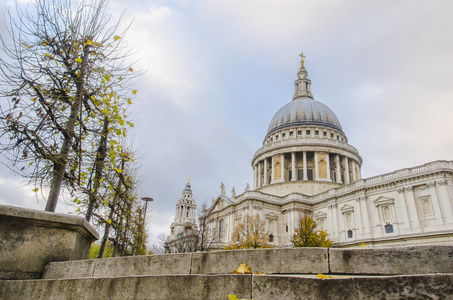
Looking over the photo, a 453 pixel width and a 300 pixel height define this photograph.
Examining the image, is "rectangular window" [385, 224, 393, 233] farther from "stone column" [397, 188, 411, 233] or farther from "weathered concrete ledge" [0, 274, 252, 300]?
"weathered concrete ledge" [0, 274, 252, 300]

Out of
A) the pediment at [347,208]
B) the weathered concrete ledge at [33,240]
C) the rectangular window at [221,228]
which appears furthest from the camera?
the rectangular window at [221,228]

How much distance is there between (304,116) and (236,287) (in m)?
63.7

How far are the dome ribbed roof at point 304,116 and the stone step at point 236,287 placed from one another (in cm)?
6128

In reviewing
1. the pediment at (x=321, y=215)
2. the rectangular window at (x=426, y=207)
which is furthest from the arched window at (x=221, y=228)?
the rectangular window at (x=426, y=207)

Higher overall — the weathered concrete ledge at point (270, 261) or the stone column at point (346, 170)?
the stone column at point (346, 170)

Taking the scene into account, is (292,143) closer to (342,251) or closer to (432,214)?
(432,214)

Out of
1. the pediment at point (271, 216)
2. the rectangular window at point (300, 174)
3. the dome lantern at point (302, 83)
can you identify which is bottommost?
the pediment at point (271, 216)

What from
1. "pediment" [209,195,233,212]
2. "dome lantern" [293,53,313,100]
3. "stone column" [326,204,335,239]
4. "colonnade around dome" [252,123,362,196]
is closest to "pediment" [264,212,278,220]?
"pediment" [209,195,233,212]

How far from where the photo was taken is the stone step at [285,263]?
13.2ft

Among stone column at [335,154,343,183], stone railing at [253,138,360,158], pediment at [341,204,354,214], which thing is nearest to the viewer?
pediment at [341,204,354,214]

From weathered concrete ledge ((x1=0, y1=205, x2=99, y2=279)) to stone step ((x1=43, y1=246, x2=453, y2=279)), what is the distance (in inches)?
10.1

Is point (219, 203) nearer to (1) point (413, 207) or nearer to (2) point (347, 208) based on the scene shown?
(2) point (347, 208)

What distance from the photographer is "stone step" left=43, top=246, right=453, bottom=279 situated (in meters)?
4.02

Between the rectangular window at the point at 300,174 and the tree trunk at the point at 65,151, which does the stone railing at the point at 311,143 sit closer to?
the rectangular window at the point at 300,174
